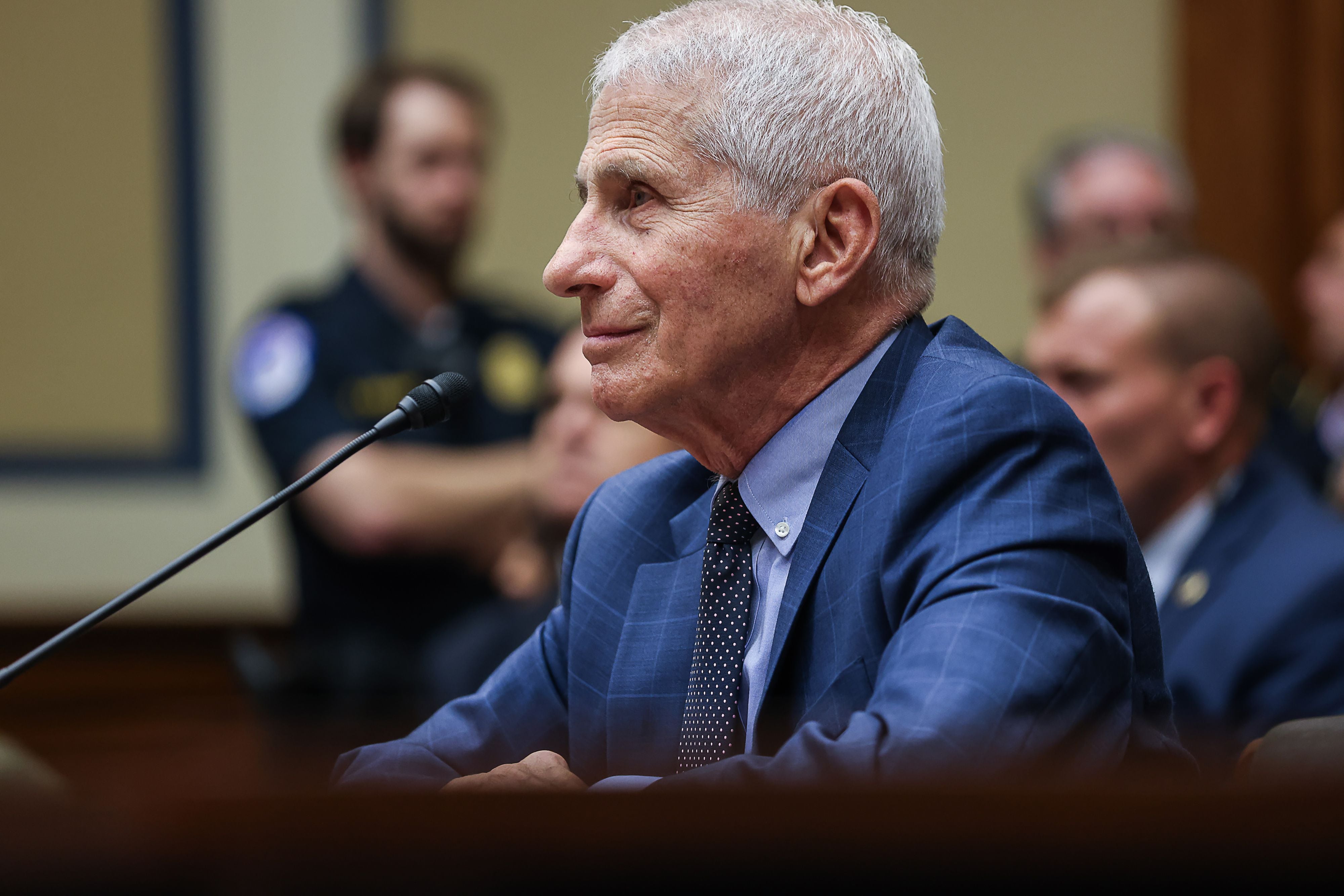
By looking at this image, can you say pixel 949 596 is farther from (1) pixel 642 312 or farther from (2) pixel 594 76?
(2) pixel 594 76

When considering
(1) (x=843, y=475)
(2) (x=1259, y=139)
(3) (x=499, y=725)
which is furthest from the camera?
(2) (x=1259, y=139)

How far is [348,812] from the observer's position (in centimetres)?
76

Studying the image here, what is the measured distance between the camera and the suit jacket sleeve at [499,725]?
1.48 meters

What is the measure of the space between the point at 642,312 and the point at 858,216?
21cm

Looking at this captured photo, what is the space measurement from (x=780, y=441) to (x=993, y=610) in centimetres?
34

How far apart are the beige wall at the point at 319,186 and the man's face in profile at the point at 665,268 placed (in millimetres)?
3149

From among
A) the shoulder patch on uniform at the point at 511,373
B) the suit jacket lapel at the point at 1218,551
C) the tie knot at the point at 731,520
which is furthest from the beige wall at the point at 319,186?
the tie knot at the point at 731,520

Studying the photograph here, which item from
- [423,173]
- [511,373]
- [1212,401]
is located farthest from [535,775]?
[423,173]

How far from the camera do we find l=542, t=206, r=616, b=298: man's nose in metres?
1.45

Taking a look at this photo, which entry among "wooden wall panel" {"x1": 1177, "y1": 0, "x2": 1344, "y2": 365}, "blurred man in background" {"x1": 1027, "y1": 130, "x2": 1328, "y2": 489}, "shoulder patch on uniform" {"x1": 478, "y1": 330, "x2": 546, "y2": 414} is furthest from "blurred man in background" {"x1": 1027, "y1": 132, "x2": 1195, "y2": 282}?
"shoulder patch on uniform" {"x1": 478, "y1": 330, "x2": 546, "y2": 414}

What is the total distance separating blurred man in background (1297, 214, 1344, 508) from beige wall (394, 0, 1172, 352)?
2.80 feet

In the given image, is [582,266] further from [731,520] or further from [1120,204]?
[1120,204]

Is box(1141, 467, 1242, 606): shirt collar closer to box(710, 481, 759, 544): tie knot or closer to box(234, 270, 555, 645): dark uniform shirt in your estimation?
box(234, 270, 555, 645): dark uniform shirt

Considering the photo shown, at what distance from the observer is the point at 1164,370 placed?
2906mm
